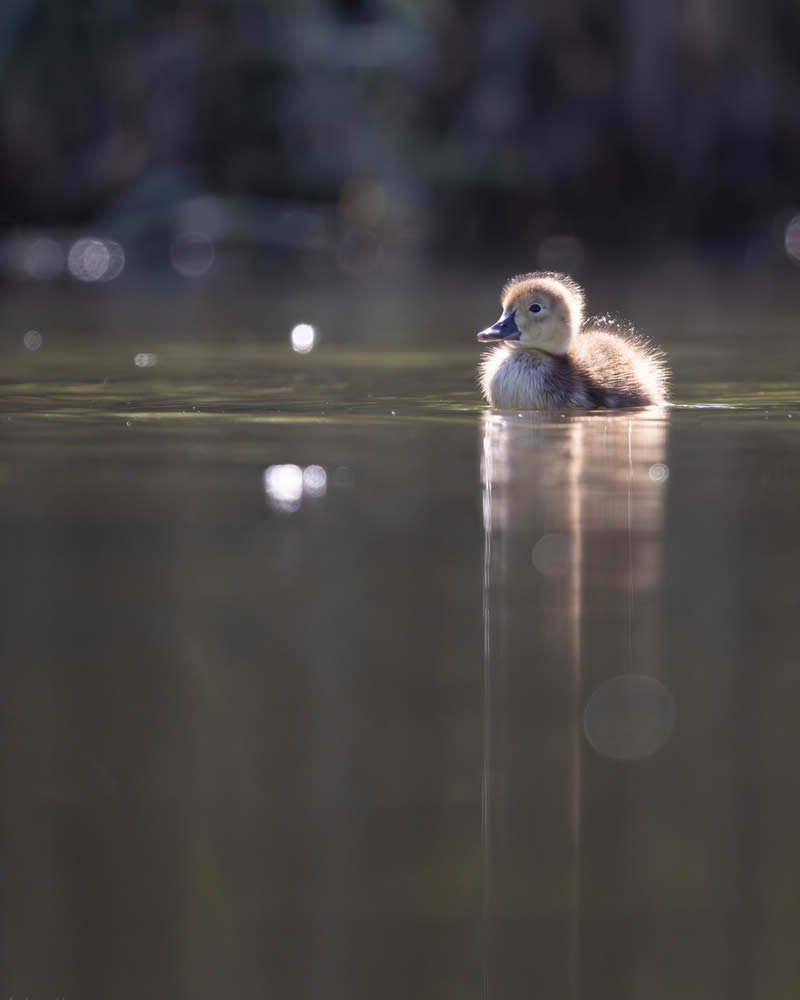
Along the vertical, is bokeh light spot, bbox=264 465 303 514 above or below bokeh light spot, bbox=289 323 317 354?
below

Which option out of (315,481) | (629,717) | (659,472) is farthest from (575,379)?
(629,717)

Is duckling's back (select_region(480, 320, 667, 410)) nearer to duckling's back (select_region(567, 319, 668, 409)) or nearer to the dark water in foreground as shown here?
duckling's back (select_region(567, 319, 668, 409))

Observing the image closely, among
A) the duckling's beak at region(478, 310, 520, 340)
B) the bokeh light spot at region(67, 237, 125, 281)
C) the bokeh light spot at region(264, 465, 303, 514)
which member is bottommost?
the bokeh light spot at region(264, 465, 303, 514)

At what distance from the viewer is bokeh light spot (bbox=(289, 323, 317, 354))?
422 inches

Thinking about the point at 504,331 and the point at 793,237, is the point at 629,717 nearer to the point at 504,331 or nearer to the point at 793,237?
the point at 504,331

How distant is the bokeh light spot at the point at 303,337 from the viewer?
10.7 meters

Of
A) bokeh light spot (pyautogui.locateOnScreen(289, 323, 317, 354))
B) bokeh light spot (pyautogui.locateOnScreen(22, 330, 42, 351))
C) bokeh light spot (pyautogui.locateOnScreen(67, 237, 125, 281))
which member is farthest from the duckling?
bokeh light spot (pyautogui.locateOnScreen(67, 237, 125, 281))

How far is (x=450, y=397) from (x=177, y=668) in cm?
443

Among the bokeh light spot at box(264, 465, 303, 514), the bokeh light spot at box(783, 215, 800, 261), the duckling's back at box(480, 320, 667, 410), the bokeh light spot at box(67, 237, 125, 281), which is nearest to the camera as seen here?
the bokeh light spot at box(264, 465, 303, 514)

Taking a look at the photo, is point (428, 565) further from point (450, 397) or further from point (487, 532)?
point (450, 397)

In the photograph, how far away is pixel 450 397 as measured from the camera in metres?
7.97

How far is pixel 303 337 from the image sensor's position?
37.7 ft

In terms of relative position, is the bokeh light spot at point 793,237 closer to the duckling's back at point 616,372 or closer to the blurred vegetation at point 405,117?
the blurred vegetation at point 405,117

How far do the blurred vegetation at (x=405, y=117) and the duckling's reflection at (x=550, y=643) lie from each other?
1557 cm
